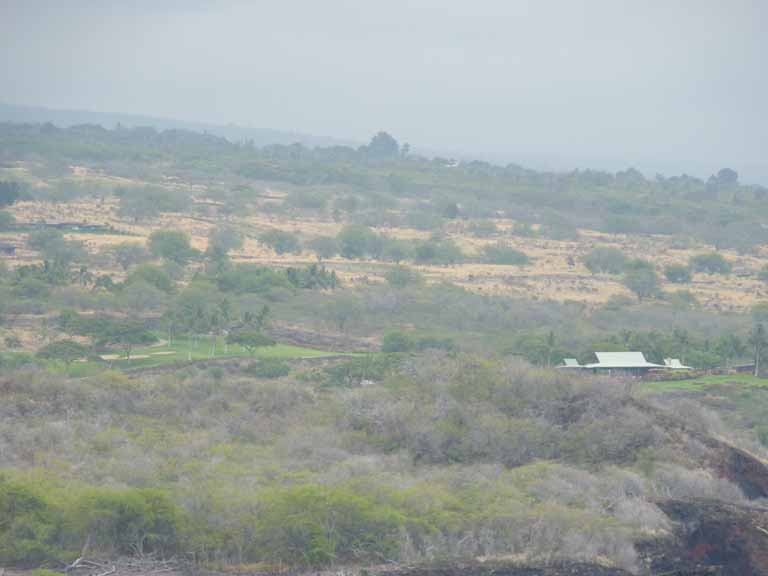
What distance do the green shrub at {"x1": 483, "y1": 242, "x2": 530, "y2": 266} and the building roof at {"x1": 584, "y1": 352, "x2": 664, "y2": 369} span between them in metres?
28.6

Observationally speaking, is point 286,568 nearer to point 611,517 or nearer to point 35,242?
point 611,517

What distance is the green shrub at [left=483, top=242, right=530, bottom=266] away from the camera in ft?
221

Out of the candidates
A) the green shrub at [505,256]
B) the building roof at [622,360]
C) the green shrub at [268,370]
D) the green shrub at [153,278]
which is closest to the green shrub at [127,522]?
the green shrub at [268,370]

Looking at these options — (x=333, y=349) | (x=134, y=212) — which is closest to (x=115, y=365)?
(x=333, y=349)

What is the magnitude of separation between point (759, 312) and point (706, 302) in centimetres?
550

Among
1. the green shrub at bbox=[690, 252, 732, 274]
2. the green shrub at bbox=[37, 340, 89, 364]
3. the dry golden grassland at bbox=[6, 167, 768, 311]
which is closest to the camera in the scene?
the green shrub at bbox=[37, 340, 89, 364]

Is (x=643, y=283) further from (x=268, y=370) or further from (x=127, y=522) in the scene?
(x=127, y=522)

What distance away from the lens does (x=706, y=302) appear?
189ft

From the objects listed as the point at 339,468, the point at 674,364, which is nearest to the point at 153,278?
the point at 674,364

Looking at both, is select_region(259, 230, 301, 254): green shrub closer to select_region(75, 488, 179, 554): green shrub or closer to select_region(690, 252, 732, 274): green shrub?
select_region(690, 252, 732, 274): green shrub

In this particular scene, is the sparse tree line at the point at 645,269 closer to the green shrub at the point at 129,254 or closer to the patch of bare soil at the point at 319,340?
the patch of bare soil at the point at 319,340

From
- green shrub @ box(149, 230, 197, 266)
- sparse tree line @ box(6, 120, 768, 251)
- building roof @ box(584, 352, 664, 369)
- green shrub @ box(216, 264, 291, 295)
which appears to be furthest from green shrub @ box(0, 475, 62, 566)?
sparse tree line @ box(6, 120, 768, 251)

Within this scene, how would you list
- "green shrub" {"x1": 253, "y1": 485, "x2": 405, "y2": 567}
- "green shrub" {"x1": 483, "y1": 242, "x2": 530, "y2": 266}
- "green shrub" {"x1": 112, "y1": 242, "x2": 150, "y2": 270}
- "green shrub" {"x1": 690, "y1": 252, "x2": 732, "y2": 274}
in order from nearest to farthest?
"green shrub" {"x1": 253, "y1": 485, "x2": 405, "y2": 567} < "green shrub" {"x1": 112, "y1": 242, "x2": 150, "y2": 270} < "green shrub" {"x1": 483, "y1": 242, "x2": 530, "y2": 266} < "green shrub" {"x1": 690, "y1": 252, "x2": 732, "y2": 274}

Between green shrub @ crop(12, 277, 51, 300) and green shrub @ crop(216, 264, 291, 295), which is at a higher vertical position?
green shrub @ crop(216, 264, 291, 295)
